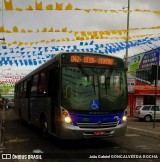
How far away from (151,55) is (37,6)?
1064 inches

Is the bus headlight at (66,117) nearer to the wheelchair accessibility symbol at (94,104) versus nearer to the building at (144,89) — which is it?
the wheelchair accessibility symbol at (94,104)

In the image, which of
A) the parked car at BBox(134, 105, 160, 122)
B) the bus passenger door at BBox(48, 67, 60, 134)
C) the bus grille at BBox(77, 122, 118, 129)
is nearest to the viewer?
the bus grille at BBox(77, 122, 118, 129)

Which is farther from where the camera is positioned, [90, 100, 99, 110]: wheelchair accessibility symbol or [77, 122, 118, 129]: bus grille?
[90, 100, 99, 110]: wheelchair accessibility symbol

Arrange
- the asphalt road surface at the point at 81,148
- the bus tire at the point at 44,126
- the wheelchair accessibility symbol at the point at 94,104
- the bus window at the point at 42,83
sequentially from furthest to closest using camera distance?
the bus window at the point at 42,83 → the bus tire at the point at 44,126 → the wheelchair accessibility symbol at the point at 94,104 → the asphalt road surface at the point at 81,148

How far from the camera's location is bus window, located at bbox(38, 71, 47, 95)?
13592 mm

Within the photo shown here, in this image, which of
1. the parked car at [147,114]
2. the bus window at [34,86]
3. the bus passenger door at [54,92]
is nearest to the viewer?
the bus passenger door at [54,92]

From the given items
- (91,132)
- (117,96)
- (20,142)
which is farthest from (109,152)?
(20,142)

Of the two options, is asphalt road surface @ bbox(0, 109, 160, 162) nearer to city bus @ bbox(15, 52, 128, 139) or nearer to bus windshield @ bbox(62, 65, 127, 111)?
city bus @ bbox(15, 52, 128, 139)

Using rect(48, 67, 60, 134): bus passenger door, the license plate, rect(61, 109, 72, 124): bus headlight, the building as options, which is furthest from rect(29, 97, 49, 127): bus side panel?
the building

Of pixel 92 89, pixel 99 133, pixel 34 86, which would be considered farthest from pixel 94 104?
pixel 34 86

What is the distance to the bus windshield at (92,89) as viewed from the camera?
11.4 m

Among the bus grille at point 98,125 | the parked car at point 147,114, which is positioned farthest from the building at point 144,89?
the bus grille at point 98,125

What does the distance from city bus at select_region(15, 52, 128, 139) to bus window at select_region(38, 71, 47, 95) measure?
0.93 meters

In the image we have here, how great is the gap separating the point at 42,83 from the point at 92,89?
318 cm
